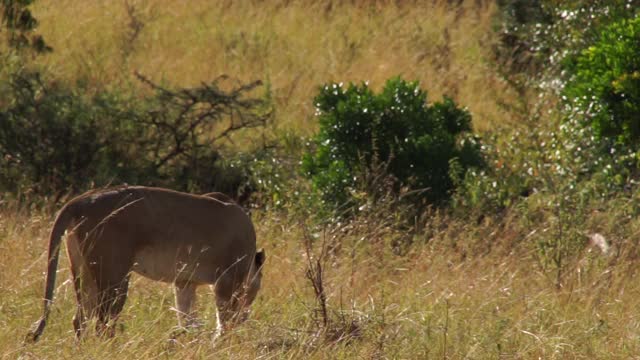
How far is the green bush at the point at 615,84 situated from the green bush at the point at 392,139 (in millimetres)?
1029

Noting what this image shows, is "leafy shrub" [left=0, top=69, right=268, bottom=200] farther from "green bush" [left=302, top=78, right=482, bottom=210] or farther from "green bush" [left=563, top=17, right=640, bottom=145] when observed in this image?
"green bush" [left=563, top=17, right=640, bottom=145]

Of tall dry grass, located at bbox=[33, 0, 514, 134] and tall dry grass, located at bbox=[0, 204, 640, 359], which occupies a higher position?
tall dry grass, located at bbox=[0, 204, 640, 359]

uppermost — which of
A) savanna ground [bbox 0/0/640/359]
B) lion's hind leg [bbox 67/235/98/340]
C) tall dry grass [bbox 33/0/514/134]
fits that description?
lion's hind leg [bbox 67/235/98/340]

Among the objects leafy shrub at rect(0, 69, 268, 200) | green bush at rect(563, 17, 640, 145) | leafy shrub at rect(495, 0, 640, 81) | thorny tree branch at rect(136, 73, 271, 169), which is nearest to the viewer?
green bush at rect(563, 17, 640, 145)

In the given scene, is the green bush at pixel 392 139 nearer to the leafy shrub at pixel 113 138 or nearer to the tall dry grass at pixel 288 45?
the leafy shrub at pixel 113 138

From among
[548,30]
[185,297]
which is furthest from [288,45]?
[185,297]

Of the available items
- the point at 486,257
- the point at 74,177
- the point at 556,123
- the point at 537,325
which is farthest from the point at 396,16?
the point at 537,325

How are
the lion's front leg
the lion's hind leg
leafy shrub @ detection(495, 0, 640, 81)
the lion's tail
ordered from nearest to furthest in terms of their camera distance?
1. the lion's tail
2. the lion's hind leg
3. the lion's front leg
4. leafy shrub @ detection(495, 0, 640, 81)

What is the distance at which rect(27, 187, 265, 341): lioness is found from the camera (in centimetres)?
625

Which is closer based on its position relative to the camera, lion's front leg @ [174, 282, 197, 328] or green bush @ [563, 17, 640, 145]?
lion's front leg @ [174, 282, 197, 328]

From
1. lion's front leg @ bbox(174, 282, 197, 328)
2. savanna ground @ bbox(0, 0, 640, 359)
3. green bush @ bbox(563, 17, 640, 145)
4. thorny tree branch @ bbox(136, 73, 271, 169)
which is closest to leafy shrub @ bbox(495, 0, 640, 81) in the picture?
savanna ground @ bbox(0, 0, 640, 359)

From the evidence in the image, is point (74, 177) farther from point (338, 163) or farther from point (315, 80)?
point (315, 80)

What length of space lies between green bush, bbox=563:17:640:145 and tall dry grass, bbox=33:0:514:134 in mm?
3490

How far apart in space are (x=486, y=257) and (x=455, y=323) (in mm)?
1835
